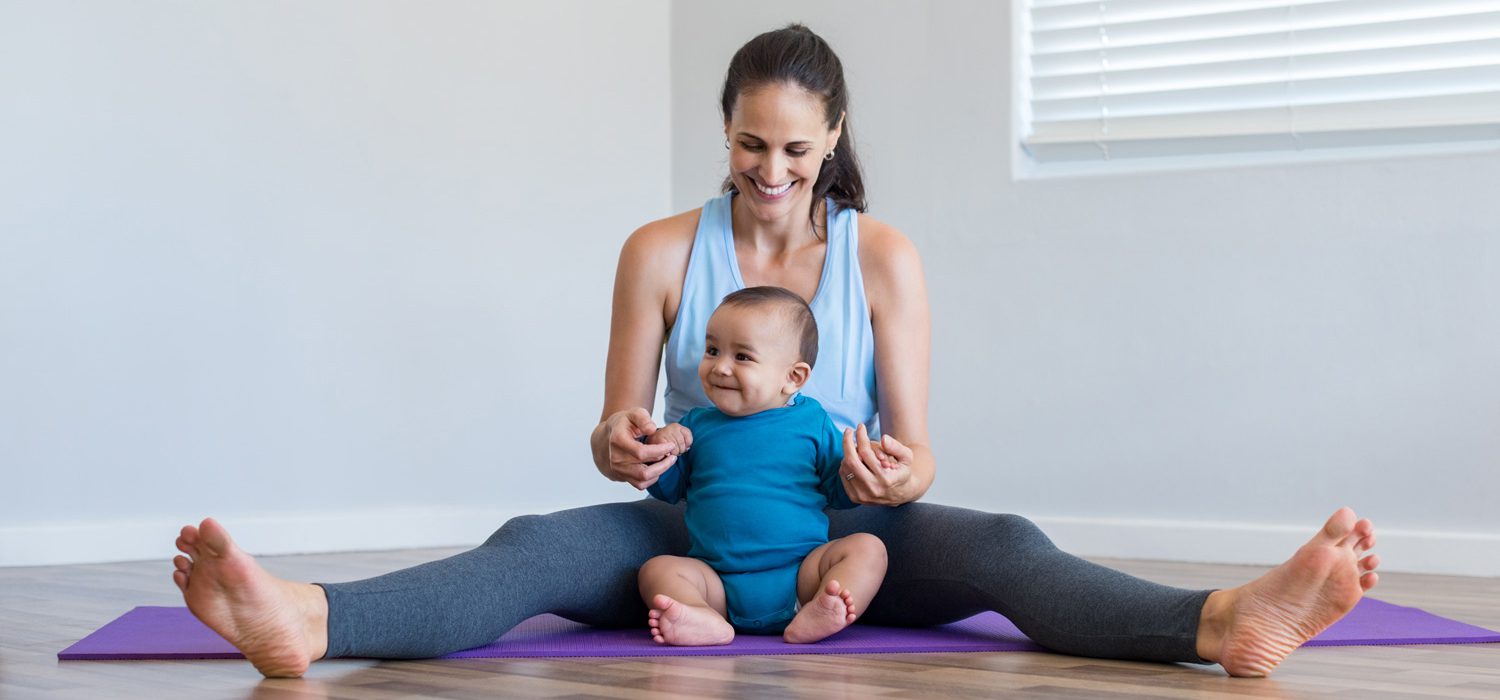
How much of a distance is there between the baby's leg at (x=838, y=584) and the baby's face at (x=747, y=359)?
0.70 feet

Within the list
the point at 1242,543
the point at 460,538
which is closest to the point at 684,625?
the point at 1242,543

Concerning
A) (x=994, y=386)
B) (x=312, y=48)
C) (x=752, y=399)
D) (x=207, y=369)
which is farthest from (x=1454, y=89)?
(x=207, y=369)

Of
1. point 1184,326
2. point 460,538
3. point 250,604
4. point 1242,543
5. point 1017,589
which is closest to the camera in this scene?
point 250,604

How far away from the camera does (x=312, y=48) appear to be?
352 centimetres

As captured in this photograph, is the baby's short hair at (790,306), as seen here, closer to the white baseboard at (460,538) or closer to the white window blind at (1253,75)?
the white baseboard at (460,538)

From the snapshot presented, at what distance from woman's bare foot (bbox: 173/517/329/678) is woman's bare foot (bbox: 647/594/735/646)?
410mm

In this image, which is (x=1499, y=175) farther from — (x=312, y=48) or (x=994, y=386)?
(x=312, y=48)

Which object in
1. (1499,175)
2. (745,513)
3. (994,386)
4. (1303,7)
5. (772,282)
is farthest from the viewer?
(994,386)

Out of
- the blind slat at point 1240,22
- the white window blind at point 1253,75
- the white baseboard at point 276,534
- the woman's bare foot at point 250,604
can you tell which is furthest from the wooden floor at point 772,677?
the blind slat at point 1240,22

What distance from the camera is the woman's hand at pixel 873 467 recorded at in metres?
1.92

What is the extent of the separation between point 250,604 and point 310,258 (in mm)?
2011

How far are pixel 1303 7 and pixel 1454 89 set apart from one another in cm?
35

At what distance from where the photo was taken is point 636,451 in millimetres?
1956

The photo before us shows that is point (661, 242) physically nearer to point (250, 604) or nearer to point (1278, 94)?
point (250, 604)
